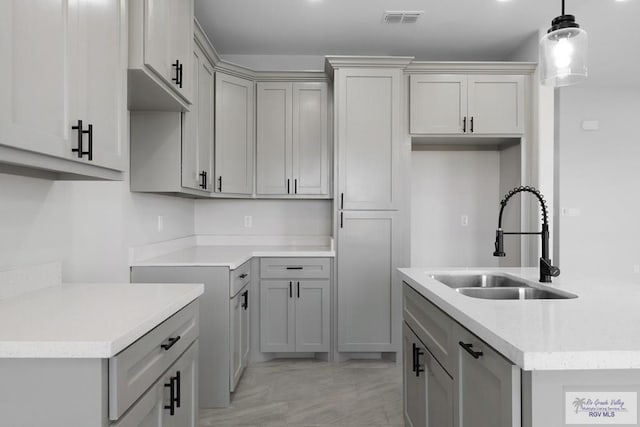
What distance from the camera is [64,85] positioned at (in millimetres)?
1208

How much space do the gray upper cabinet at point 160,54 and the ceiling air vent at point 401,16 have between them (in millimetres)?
1538

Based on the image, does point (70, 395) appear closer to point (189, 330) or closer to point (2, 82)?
point (189, 330)

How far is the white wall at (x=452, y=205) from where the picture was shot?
4.06 meters

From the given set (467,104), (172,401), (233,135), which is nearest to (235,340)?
(172,401)

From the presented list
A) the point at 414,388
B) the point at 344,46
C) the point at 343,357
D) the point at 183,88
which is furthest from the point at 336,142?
the point at 414,388

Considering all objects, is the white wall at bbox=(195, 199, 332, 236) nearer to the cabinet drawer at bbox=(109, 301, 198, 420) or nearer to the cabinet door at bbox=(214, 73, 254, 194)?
the cabinet door at bbox=(214, 73, 254, 194)

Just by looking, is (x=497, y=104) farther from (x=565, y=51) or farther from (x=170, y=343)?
(x=170, y=343)

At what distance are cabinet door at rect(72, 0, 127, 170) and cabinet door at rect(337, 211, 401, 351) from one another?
2112mm

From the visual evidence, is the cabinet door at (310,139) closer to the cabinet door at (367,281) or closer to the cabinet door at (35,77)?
the cabinet door at (367,281)

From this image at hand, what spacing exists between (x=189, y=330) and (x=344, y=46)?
9.84 feet

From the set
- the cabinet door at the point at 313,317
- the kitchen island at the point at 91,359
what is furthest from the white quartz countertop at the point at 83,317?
the cabinet door at the point at 313,317

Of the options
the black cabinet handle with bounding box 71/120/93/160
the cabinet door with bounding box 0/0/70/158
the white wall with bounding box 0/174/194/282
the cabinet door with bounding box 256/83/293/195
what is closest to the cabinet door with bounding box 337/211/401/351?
the cabinet door with bounding box 256/83/293/195

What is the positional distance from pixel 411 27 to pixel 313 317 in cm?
251

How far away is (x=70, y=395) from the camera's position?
0.97 meters
